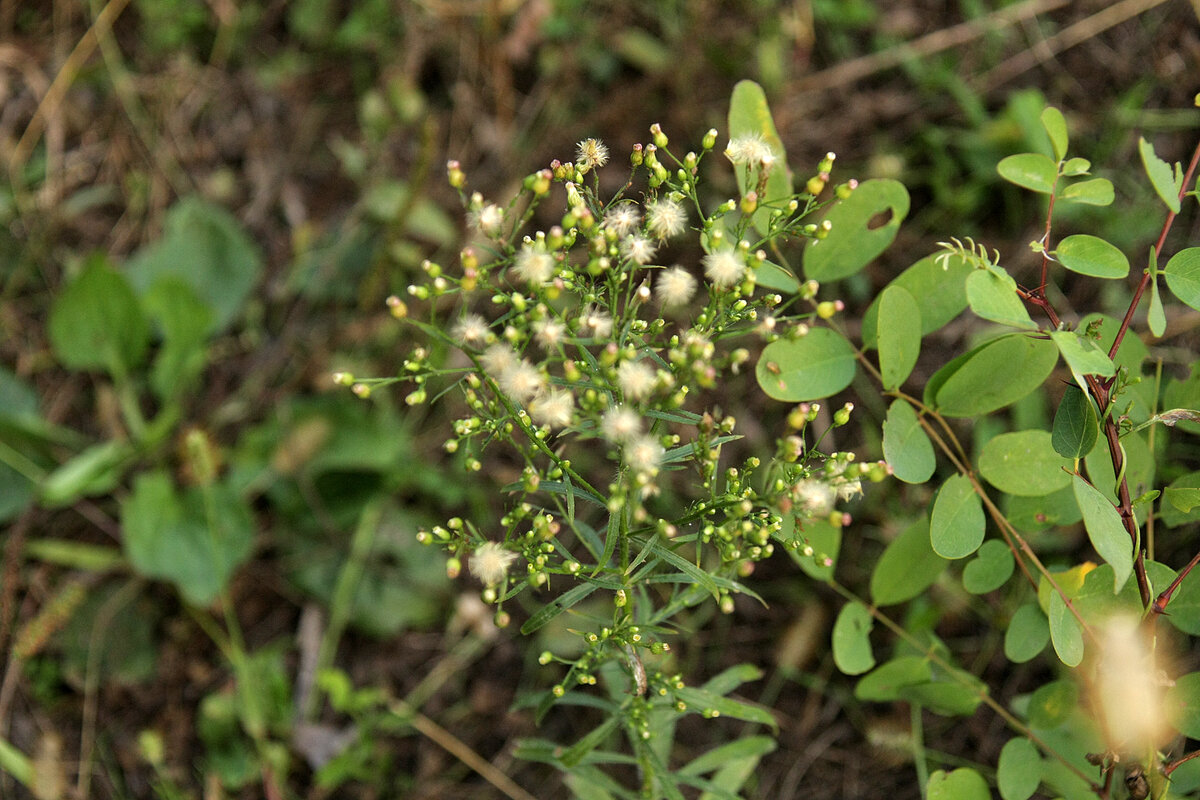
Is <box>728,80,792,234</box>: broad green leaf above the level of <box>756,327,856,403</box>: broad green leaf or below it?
above

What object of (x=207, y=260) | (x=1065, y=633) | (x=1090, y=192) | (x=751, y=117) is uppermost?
(x=751, y=117)

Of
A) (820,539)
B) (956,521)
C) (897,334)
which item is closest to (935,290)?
(897,334)

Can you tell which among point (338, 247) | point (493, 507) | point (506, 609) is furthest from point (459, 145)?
point (506, 609)

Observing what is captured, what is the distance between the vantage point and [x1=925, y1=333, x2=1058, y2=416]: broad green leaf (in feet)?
6.12

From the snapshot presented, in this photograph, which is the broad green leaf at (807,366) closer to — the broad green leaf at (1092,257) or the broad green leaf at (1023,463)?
the broad green leaf at (1023,463)

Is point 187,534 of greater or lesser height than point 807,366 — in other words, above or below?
below

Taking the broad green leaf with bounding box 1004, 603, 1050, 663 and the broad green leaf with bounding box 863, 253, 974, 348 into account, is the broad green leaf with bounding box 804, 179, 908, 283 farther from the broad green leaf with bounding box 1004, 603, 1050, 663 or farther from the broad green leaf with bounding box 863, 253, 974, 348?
Result: the broad green leaf with bounding box 1004, 603, 1050, 663

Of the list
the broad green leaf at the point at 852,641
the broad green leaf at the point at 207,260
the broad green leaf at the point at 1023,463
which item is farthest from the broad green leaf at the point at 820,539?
the broad green leaf at the point at 207,260

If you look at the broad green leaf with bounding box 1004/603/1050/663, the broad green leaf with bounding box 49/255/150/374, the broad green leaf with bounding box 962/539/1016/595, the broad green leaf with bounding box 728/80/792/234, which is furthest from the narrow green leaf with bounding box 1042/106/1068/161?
the broad green leaf with bounding box 49/255/150/374

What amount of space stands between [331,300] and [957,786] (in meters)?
2.94

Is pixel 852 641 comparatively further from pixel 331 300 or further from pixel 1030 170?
pixel 331 300

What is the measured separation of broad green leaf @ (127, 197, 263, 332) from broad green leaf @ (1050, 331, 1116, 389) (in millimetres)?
3150

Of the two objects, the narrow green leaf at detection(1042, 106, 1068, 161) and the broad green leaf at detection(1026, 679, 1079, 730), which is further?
the broad green leaf at detection(1026, 679, 1079, 730)

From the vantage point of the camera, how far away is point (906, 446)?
1852 millimetres
